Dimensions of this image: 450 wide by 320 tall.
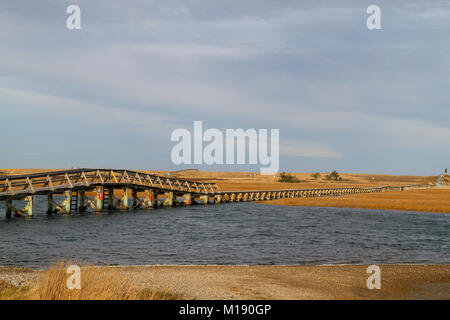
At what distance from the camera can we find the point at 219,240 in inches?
1155

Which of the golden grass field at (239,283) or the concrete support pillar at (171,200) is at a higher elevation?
the golden grass field at (239,283)

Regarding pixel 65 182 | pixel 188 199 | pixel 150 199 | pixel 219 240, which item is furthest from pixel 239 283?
pixel 188 199

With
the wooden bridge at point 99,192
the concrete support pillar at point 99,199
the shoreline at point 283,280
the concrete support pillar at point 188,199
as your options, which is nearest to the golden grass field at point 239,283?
the shoreline at point 283,280

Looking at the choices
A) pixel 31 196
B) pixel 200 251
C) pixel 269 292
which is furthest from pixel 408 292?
pixel 31 196

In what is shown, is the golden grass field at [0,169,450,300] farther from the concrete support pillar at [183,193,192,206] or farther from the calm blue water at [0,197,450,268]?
the concrete support pillar at [183,193,192,206]

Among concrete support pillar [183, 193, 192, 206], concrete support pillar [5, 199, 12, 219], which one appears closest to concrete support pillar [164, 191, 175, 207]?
concrete support pillar [183, 193, 192, 206]

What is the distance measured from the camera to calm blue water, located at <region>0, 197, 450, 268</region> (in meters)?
22.6

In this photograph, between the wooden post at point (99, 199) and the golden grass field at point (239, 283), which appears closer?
the golden grass field at point (239, 283)

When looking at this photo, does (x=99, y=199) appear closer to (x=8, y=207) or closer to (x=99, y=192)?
(x=99, y=192)

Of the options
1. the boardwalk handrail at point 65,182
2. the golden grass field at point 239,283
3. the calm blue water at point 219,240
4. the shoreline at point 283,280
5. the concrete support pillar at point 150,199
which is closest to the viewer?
the golden grass field at point 239,283

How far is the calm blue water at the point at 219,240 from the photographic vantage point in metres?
22.6

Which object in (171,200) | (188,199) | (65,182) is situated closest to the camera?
(65,182)

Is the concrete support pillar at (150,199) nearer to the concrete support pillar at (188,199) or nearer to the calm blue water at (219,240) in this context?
the concrete support pillar at (188,199)
